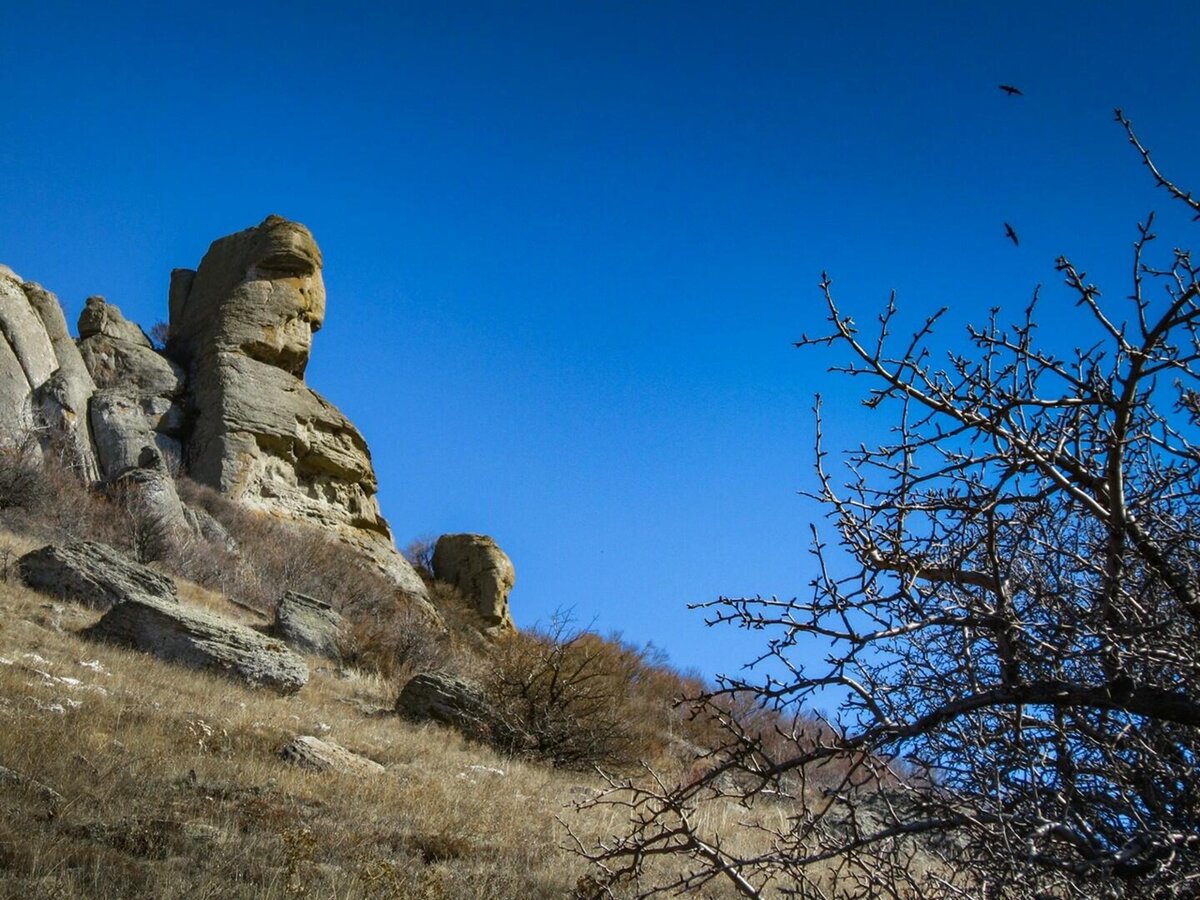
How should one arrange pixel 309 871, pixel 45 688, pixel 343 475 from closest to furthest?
pixel 309 871 → pixel 45 688 → pixel 343 475

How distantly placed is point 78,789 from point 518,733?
632 centimetres

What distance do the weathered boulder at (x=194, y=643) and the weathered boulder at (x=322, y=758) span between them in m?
2.85

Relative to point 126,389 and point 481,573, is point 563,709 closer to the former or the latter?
point 481,573

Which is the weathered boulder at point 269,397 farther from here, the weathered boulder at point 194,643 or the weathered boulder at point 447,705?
the weathered boulder at point 194,643

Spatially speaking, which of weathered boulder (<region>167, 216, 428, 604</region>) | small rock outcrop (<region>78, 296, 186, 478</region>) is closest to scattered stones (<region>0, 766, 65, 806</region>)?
small rock outcrop (<region>78, 296, 186, 478</region>)

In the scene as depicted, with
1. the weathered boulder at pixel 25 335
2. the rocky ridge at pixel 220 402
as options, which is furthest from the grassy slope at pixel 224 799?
the weathered boulder at pixel 25 335

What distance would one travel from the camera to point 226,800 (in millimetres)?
6336

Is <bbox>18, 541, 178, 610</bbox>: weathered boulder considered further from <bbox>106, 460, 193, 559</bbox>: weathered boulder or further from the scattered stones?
the scattered stones

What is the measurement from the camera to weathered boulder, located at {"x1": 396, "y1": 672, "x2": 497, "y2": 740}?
11609 mm

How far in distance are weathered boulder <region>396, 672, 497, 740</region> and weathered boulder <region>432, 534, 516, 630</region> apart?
634 inches

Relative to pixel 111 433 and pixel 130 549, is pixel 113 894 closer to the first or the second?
pixel 130 549

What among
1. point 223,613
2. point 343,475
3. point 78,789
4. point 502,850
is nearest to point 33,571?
point 223,613

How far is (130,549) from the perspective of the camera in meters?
17.3

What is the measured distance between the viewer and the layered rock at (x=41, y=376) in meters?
21.7
